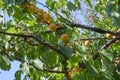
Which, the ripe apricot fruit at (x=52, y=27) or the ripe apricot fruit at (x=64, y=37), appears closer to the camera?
the ripe apricot fruit at (x=64, y=37)

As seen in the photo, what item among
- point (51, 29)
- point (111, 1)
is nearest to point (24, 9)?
point (51, 29)

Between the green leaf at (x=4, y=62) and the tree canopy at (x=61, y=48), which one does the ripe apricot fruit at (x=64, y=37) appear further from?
the green leaf at (x=4, y=62)

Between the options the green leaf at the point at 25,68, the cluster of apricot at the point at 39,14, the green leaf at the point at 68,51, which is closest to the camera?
the green leaf at the point at 68,51

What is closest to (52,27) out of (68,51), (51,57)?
(51,57)

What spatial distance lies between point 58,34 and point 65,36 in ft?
0.57

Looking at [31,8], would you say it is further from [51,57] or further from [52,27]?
[51,57]

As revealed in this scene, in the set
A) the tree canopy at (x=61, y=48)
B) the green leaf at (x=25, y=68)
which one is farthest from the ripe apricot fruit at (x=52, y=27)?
the green leaf at (x=25, y=68)

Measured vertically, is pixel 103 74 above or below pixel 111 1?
below

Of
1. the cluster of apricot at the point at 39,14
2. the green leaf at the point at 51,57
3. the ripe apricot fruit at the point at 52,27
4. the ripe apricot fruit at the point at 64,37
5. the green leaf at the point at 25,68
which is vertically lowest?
the green leaf at the point at 25,68

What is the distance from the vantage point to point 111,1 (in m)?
3.05

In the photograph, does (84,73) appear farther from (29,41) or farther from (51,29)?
(29,41)

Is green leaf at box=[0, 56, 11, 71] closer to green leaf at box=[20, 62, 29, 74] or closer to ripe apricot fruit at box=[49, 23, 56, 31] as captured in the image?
green leaf at box=[20, 62, 29, 74]

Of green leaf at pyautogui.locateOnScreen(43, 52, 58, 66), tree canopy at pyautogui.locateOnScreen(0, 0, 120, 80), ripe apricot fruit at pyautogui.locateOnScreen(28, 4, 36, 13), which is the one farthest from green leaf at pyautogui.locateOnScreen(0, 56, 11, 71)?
ripe apricot fruit at pyautogui.locateOnScreen(28, 4, 36, 13)

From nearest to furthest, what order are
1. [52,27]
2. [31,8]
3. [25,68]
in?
[25,68]
[52,27]
[31,8]
